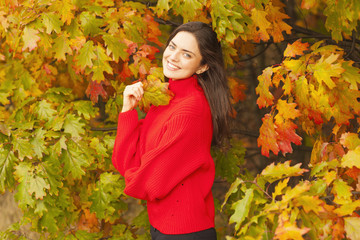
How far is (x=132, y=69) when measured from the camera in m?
2.97

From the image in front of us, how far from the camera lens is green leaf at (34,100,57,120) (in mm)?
3209

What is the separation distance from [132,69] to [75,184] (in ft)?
4.26

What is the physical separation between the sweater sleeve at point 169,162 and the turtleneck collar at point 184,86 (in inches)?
Result: 8.2

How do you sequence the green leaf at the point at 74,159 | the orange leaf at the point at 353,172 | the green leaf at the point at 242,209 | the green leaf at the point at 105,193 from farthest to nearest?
the green leaf at the point at 105,193
the green leaf at the point at 74,159
the orange leaf at the point at 353,172
the green leaf at the point at 242,209

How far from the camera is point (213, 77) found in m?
2.48

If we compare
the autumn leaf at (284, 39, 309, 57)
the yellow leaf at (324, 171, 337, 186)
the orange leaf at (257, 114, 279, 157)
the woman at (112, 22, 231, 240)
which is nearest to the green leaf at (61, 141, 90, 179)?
the woman at (112, 22, 231, 240)

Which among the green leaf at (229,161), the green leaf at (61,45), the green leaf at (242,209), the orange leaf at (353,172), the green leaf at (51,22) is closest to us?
the green leaf at (242,209)

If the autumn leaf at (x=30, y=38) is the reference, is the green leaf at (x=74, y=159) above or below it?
below

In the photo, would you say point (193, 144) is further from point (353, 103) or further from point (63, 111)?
point (63, 111)

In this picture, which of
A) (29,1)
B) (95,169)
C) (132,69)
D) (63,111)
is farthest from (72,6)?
(95,169)

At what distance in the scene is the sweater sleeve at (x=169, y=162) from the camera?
217cm

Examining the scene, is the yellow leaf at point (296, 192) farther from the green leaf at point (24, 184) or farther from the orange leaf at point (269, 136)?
the green leaf at point (24, 184)

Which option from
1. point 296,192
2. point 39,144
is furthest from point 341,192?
point 39,144

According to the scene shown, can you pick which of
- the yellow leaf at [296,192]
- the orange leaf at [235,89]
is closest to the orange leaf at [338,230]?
the yellow leaf at [296,192]
